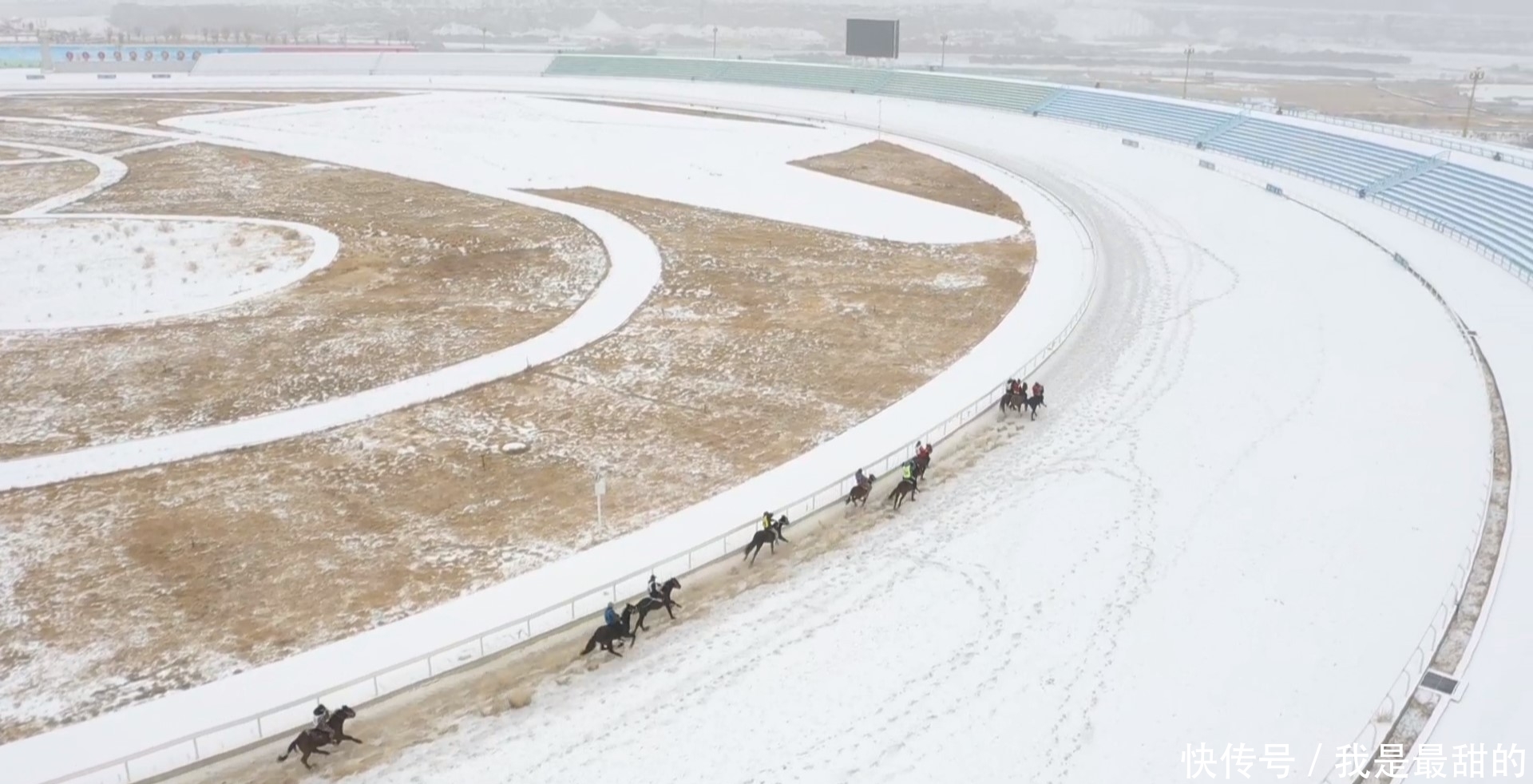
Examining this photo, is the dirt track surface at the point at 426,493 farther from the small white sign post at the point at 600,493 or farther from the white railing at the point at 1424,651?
the white railing at the point at 1424,651

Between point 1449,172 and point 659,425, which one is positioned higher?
point 1449,172

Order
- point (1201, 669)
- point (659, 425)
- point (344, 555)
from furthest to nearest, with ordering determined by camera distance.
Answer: point (659, 425), point (344, 555), point (1201, 669)

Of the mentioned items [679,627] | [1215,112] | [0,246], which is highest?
[1215,112]

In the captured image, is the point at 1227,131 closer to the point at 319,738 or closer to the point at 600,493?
the point at 600,493

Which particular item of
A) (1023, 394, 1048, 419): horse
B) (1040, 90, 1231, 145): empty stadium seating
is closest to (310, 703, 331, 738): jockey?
(1023, 394, 1048, 419): horse

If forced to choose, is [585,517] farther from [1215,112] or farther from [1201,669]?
[1215,112]

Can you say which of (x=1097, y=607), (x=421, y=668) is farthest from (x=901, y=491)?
(x=421, y=668)

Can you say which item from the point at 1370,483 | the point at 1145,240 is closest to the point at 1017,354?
the point at 1370,483

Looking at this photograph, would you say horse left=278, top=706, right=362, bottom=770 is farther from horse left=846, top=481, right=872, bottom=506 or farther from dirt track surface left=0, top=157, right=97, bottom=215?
dirt track surface left=0, top=157, right=97, bottom=215
